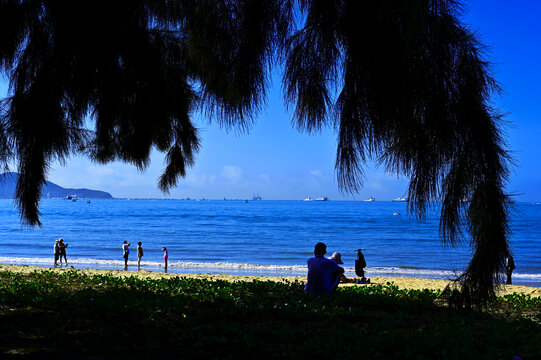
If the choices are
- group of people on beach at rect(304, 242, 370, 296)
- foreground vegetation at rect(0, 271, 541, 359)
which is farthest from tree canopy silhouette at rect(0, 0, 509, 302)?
group of people on beach at rect(304, 242, 370, 296)

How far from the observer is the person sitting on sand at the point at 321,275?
6801mm

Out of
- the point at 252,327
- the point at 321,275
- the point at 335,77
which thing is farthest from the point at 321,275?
the point at 335,77

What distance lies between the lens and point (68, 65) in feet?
16.7

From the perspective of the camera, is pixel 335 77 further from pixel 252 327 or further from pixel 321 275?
pixel 321 275

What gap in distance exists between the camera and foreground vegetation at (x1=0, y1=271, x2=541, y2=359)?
12.7 feet

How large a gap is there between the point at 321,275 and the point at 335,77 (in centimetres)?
353

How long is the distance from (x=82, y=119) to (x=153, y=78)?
1077 millimetres

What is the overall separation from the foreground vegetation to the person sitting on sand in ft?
1.21

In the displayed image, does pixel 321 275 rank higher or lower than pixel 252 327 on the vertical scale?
higher

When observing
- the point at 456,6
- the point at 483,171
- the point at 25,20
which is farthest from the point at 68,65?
the point at 483,171

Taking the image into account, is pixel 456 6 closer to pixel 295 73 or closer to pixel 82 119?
pixel 295 73

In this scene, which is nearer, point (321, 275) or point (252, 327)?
point (252, 327)

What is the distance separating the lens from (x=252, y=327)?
15.3ft

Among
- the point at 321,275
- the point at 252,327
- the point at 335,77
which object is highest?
the point at 335,77
